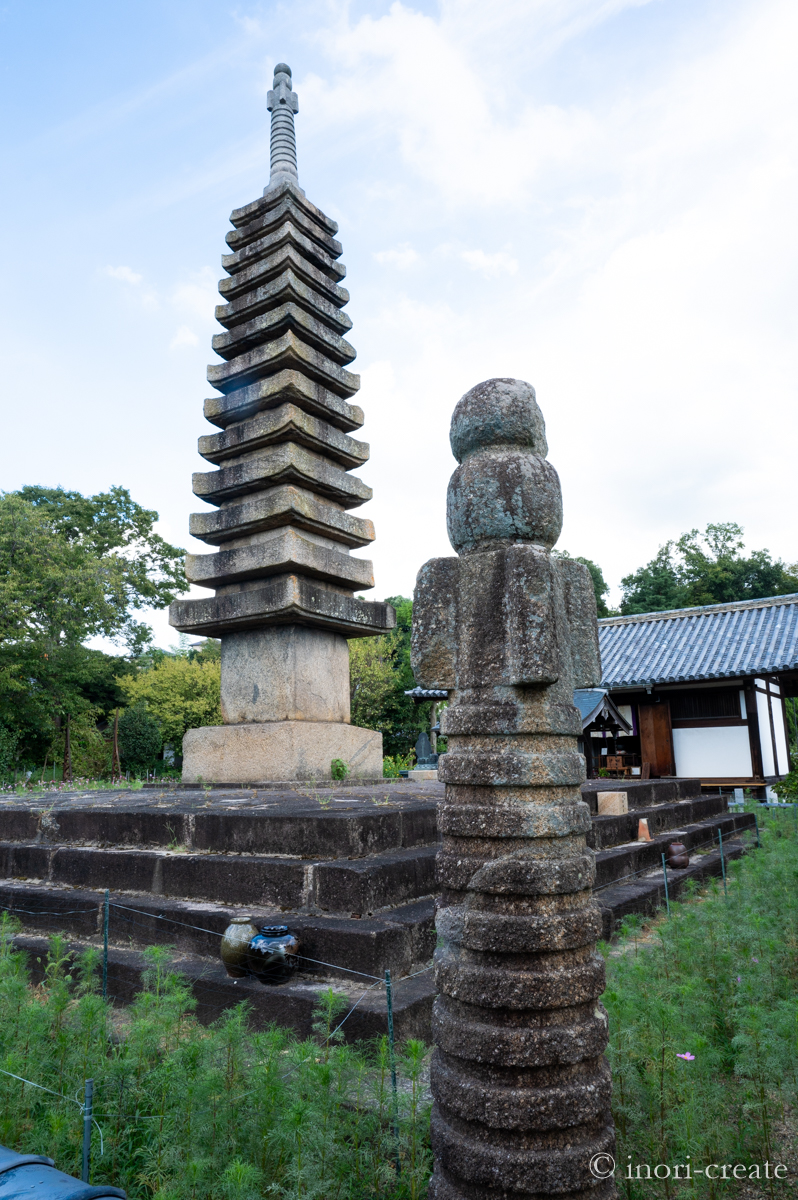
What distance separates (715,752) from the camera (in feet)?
53.7

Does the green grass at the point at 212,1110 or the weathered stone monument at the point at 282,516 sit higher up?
the weathered stone monument at the point at 282,516

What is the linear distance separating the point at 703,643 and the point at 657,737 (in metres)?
2.77

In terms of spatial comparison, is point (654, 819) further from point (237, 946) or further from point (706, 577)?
point (706, 577)

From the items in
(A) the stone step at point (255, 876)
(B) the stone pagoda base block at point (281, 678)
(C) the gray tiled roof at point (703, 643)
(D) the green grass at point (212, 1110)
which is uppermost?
(C) the gray tiled roof at point (703, 643)

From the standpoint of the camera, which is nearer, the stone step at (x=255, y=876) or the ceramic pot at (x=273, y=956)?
the ceramic pot at (x=273, y=956)

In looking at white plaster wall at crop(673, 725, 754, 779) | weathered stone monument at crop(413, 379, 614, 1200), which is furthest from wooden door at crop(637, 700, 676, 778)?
weathered stone monument at crop(413, 379, 614, 1200)

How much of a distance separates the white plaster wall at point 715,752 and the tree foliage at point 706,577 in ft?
61.9

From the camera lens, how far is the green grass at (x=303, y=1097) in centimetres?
230

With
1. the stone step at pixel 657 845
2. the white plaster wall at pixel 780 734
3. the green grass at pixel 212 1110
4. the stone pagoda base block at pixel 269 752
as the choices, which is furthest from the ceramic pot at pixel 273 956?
the white plaster wall at pixel 780 734

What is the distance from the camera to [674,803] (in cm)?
988

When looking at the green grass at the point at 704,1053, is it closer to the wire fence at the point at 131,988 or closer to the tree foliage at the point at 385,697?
the wire fence at the point at 131,988

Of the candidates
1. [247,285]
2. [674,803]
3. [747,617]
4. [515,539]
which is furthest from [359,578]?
[747,617]

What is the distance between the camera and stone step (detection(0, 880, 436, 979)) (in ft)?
12.0

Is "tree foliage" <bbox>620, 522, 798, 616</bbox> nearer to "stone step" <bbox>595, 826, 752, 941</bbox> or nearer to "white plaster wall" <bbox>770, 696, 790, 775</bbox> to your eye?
"white plaster wall" <bbox>770, 696, 790, 775</bbox>
